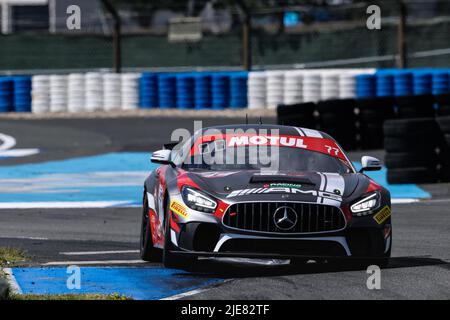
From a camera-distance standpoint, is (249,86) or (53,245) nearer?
(53,245)

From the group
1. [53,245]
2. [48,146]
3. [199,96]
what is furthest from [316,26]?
[53,245]

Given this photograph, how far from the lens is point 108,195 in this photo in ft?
63.6

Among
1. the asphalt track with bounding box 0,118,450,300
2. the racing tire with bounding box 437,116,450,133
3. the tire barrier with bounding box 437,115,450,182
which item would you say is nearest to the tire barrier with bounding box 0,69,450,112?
the tire barrier with bounding box 437,115,450,182

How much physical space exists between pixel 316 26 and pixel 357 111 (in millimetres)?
23921

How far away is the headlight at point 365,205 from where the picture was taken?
10469 mm

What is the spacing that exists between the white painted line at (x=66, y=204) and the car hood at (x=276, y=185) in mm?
6989

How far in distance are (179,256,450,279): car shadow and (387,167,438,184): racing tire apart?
729cm

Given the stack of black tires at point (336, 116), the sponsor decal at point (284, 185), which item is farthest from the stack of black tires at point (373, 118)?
the sponsor decal at point (284, 185)

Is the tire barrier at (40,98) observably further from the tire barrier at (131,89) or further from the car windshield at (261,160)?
the car windshield at (261,160)

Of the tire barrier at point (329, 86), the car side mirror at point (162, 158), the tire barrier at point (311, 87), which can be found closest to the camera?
the car side mirror at point (162, 158)

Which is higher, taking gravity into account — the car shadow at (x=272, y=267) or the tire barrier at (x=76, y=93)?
the tire barrier at (x=76, y=93)

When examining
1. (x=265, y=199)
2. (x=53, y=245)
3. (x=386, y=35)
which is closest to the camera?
(x=265, y=199)
